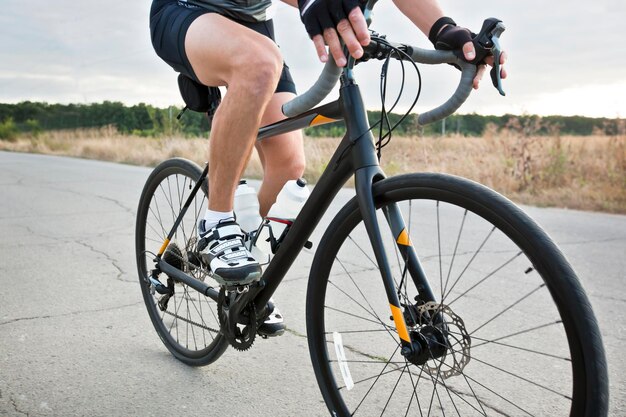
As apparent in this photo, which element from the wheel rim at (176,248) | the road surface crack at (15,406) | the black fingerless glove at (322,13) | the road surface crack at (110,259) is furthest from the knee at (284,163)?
the road surface crack at (110,259)

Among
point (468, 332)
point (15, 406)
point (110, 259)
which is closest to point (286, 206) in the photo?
point (468, 332)

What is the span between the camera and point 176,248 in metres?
3.01

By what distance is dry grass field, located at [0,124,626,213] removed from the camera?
865 cm

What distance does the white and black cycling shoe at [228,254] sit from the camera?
7.45 ft

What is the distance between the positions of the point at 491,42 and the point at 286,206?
3.18 feet

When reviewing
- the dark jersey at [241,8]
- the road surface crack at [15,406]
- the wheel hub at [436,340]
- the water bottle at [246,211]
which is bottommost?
the road surface crack at [15,406]

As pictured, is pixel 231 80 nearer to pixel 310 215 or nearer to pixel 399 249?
pixel 310 215

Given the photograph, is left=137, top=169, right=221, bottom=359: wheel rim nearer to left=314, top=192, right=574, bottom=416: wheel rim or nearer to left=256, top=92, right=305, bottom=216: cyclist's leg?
left=256, top=92, right=305, bottom=216: cyclist's leg

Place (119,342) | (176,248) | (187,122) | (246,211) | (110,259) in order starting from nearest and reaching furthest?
1. (246,211)
2. (176,248)
3. (119,342)
4. (110,259)
5. (187,122)

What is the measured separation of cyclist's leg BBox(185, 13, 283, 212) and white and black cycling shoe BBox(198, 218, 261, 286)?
0.27 ft

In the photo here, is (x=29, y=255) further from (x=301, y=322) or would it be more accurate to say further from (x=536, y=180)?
(x=536, y=180)

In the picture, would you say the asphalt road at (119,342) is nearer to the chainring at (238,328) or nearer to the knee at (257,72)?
the chainring at (238,328)

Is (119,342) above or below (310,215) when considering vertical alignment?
below

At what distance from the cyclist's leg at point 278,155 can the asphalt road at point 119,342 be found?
0.75 m
